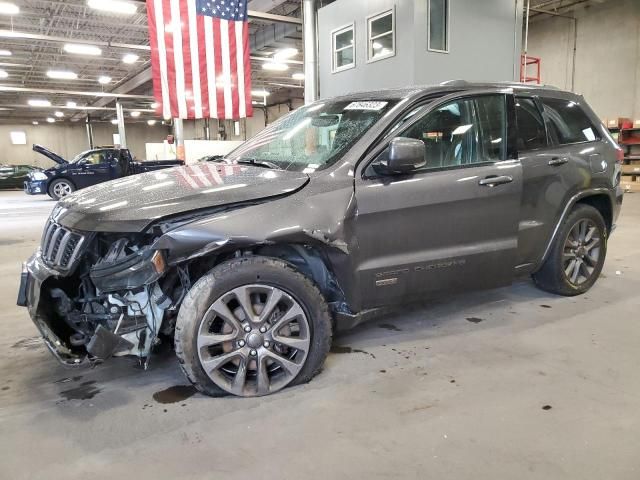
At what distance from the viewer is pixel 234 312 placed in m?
2.43

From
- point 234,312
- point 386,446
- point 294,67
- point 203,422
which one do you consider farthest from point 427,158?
point 294,67

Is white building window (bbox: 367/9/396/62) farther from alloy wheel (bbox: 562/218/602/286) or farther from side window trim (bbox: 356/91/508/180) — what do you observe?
side window trim (bbox: 356/91/508/180)

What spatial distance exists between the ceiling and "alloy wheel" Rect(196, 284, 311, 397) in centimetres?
970

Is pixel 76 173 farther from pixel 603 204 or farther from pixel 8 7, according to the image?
pixel 603 204

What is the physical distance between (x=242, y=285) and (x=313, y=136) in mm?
1292

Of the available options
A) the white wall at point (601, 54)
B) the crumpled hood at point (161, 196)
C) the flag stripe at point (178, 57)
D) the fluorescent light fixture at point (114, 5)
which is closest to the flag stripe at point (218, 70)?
the flag stripe at point (178, 57)

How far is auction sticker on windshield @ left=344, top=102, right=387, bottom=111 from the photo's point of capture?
2.95 metres

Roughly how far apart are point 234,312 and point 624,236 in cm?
633

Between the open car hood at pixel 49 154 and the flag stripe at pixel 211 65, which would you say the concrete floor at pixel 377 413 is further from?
the open car hood at pixel 49 154

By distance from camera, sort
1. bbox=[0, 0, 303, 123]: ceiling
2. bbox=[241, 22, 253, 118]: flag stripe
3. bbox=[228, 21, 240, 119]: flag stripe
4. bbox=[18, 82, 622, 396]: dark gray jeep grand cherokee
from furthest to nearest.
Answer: bbox=[0, 0, 303, 123]: ceiling
bbox=[241, 22, 253, 118]: flag stripe
bbox=[228, 21, 240, 119]: flag stripe
bbox=[18, 82, 622, 396]: dark gray jeep grand cherokee

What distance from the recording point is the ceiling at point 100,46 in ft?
41.8

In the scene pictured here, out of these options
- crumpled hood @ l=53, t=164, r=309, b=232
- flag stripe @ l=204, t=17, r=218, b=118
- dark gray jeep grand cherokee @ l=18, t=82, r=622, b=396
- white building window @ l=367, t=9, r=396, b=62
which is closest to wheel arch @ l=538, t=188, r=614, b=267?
dark gray jeep grand cherokee @ l=18, t=82, r=622, b=396

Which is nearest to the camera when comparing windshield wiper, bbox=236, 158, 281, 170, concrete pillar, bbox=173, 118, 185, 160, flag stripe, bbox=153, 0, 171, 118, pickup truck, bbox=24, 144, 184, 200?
windshield wiper, bbox=236, 158, 281, 170

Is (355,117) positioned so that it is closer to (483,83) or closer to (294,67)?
(483,83)
